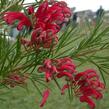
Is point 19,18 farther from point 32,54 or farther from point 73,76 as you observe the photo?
point 73,76

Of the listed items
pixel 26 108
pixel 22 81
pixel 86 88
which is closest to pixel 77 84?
pixel 86 88

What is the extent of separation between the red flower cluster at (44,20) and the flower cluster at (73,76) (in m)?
0.06

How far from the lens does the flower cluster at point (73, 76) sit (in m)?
1.06

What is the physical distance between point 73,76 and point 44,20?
0.16 meters

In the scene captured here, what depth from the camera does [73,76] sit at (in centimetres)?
114

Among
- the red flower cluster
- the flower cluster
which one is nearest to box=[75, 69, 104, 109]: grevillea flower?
the flower cluster

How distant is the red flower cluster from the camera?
3.53 feet

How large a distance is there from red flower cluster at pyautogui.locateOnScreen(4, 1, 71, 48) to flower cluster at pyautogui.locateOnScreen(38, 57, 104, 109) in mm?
56

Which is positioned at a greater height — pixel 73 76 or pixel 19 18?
pixel 19 18

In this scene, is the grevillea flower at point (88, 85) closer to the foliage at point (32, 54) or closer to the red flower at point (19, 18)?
the foliage at point (32, 54)

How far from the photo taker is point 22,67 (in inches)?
46.9

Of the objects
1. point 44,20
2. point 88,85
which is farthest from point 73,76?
point 44,20

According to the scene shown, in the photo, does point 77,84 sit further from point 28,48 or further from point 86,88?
point 28,48

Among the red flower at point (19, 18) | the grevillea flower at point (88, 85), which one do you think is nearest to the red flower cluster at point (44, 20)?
the red flower at point (19, 18)
